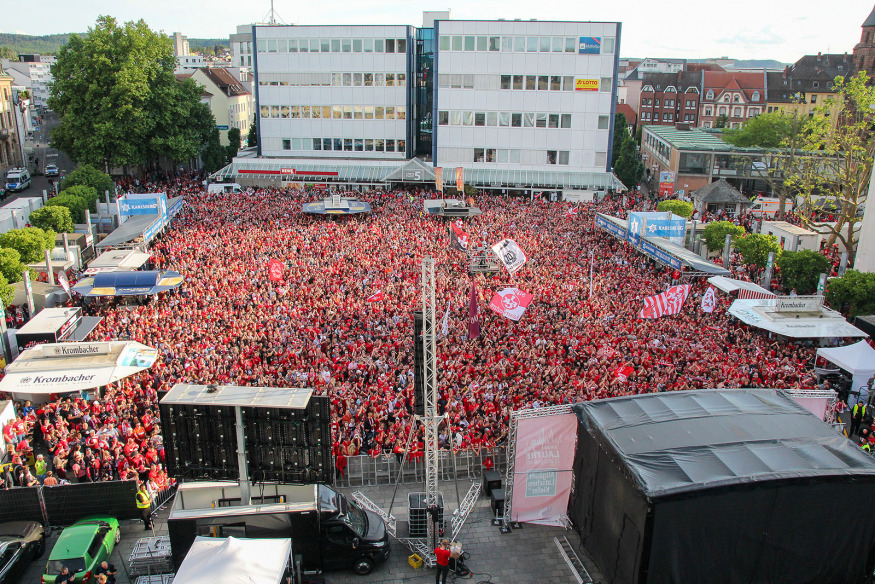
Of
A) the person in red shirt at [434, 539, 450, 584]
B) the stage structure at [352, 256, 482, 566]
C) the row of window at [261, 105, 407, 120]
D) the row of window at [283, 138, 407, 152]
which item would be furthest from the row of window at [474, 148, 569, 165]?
the person in red shirt at [434, 539, 450, 584]

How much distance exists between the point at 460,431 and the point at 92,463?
7.80 meters

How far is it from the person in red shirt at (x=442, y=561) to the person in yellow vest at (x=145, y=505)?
576 centimetres

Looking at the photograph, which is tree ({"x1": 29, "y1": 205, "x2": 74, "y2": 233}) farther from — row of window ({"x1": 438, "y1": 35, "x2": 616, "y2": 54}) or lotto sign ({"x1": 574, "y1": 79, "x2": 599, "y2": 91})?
lotto sign ({"x1": 574, "y1": 79, "x2": 599, "y2": 91})

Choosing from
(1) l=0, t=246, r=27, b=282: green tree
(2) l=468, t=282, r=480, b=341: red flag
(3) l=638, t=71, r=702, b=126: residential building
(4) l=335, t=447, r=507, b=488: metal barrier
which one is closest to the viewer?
(4) l=335, t=447, r=507, b=488: metal barrier

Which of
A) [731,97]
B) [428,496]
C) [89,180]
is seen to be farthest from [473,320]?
[731,97]

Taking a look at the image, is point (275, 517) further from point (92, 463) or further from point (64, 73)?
point (64, 73)

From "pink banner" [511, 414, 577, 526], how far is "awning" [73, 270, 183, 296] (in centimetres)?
1570

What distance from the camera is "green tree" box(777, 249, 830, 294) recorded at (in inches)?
1008

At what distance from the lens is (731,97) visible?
255ft

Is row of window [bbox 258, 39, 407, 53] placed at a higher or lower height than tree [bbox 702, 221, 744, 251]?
higher

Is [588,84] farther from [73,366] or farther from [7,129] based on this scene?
[7,129]

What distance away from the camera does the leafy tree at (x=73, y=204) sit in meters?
34.2

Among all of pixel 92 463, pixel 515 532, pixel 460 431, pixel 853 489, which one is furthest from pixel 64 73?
pixel 853 489

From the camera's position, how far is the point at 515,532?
12.4 m
